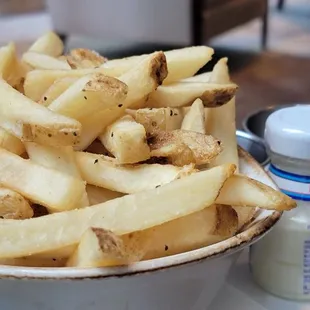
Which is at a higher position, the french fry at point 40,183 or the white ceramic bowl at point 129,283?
the french fry at point 40,183

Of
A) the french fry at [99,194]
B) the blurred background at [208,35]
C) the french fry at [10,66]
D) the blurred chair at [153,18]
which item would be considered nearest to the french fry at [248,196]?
the french fry at [99,194]

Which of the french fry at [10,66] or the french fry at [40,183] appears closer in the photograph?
the french fry at [40,183]

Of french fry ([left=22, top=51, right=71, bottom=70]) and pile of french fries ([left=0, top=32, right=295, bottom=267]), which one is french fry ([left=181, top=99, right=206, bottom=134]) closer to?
pile of french fries ([left=0, top=32, right=295, bottom=267])

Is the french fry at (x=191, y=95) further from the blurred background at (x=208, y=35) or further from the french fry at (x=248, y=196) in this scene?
the blurred background at (x=208, y=35)

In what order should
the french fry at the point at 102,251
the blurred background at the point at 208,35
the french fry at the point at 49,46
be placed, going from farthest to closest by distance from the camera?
the blurred background at the point at 208,35 → the french fry at the point at 49,46 → the french fry at the point at 102,251

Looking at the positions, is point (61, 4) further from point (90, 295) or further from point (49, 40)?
point (90, 295)

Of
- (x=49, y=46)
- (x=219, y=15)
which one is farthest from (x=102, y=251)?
(x=219, y=15)

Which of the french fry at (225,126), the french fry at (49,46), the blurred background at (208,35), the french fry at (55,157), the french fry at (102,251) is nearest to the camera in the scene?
the french fry at (102,251)

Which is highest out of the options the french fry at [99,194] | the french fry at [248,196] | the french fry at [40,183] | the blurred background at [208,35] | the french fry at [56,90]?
the french fry at [56,90]
